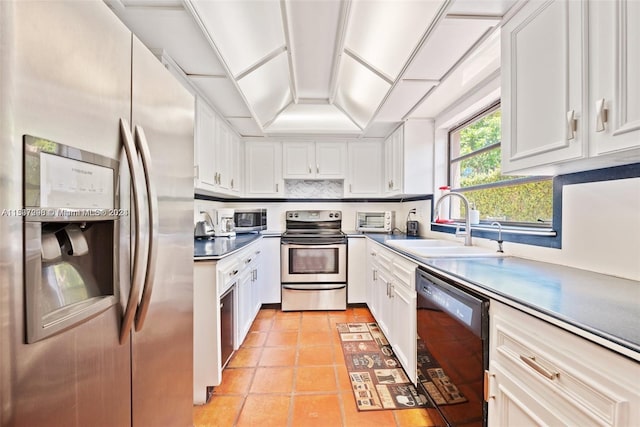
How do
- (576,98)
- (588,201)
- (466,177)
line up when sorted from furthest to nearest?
1. (466,177)
2. (588,201)
3. (576,98)

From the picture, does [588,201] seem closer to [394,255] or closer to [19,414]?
[394,255]

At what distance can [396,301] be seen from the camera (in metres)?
2.04

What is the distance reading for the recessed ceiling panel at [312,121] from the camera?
309 centimetres

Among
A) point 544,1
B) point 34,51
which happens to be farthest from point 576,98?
point 34,51

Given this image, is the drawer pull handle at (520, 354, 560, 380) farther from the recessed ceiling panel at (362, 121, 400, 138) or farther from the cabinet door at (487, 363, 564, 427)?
the recessed ceiling panel at (362, 121, 400, 138)

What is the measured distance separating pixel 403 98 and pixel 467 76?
476 mm

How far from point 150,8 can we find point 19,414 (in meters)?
1.60

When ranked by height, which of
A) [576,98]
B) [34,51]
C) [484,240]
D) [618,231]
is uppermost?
[576,98]

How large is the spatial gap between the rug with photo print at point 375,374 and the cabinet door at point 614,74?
1.49m

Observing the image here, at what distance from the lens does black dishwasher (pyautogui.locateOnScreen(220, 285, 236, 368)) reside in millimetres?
1827

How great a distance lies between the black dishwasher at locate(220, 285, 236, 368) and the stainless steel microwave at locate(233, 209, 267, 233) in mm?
1261

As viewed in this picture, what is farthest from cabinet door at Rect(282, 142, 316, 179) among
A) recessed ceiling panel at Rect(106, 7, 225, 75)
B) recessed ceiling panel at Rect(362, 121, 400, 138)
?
recessed ceiling panel at Rect(106, 7, 225, 75)

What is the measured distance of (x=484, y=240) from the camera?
1.99m

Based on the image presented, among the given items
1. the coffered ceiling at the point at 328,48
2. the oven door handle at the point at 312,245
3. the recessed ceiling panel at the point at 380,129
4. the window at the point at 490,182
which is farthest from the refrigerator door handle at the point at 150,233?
the recessed ceiling panel at the point at 380,129
